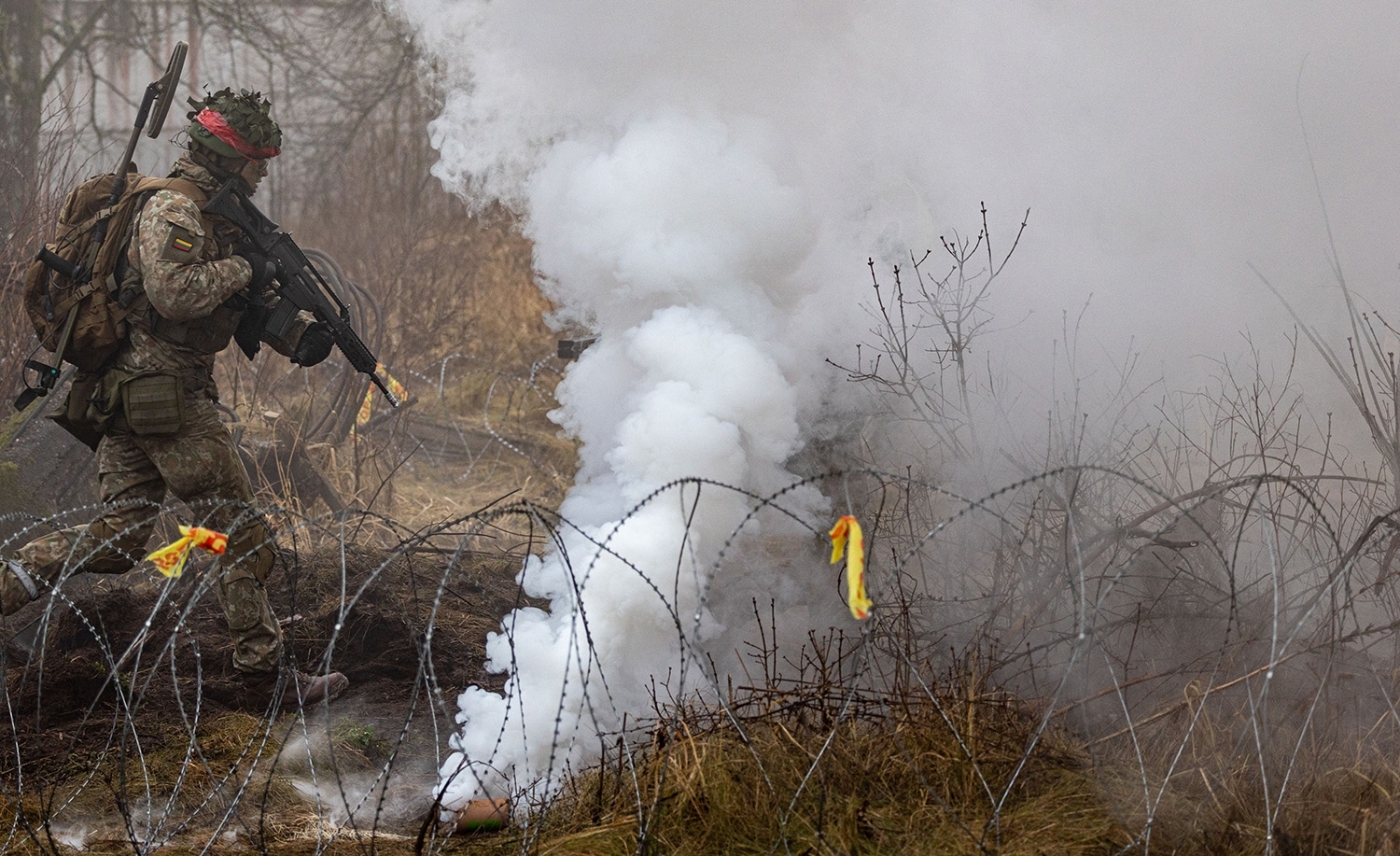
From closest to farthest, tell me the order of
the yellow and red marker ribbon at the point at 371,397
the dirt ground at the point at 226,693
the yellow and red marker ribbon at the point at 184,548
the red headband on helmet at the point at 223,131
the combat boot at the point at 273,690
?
1. the yellow and red marker ribbon at the point at 184,548
2. the dirt ground at the point at 226,693
3. the red headband on helmet at the point at 223,131
4. the combat boot at the point at 273,690
5. the yellow and red marker ribbon at the point at 371,397

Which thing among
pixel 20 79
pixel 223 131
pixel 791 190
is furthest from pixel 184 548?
pixel 20 79

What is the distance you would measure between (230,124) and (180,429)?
1.10 m

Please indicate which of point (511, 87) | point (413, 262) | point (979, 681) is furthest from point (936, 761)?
point (413, 262)

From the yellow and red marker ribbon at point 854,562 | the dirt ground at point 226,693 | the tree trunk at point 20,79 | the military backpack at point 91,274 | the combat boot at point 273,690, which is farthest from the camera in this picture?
the tree trunk at point 20,79

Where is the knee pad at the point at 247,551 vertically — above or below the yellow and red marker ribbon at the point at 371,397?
below

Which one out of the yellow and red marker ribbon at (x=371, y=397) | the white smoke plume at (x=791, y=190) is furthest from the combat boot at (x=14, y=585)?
the yellow and red marker ribbon at (x=371, y=397)

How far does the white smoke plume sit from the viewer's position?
4129mm

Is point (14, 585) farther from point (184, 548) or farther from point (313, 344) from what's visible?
point (184, 548)

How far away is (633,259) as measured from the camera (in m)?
4.64

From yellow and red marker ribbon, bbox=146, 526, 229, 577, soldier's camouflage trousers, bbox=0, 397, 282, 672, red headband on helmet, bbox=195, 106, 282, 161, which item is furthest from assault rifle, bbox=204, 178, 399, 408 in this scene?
yellow and red marker ribbon, bbox=146, 526, 229, 577

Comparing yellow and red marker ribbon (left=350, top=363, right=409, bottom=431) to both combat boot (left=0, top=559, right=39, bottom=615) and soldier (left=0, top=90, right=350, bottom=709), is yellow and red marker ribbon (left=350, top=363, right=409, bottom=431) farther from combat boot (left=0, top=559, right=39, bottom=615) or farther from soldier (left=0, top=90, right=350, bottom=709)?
combat boot (left=0, top=559, right=39, bottom=615)

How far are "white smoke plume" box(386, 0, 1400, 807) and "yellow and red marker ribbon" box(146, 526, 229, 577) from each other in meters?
0.89

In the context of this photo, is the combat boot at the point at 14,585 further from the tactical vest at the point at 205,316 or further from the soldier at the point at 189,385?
the tactical vest at the point at 205,316

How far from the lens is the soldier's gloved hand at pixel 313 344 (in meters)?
4.39
